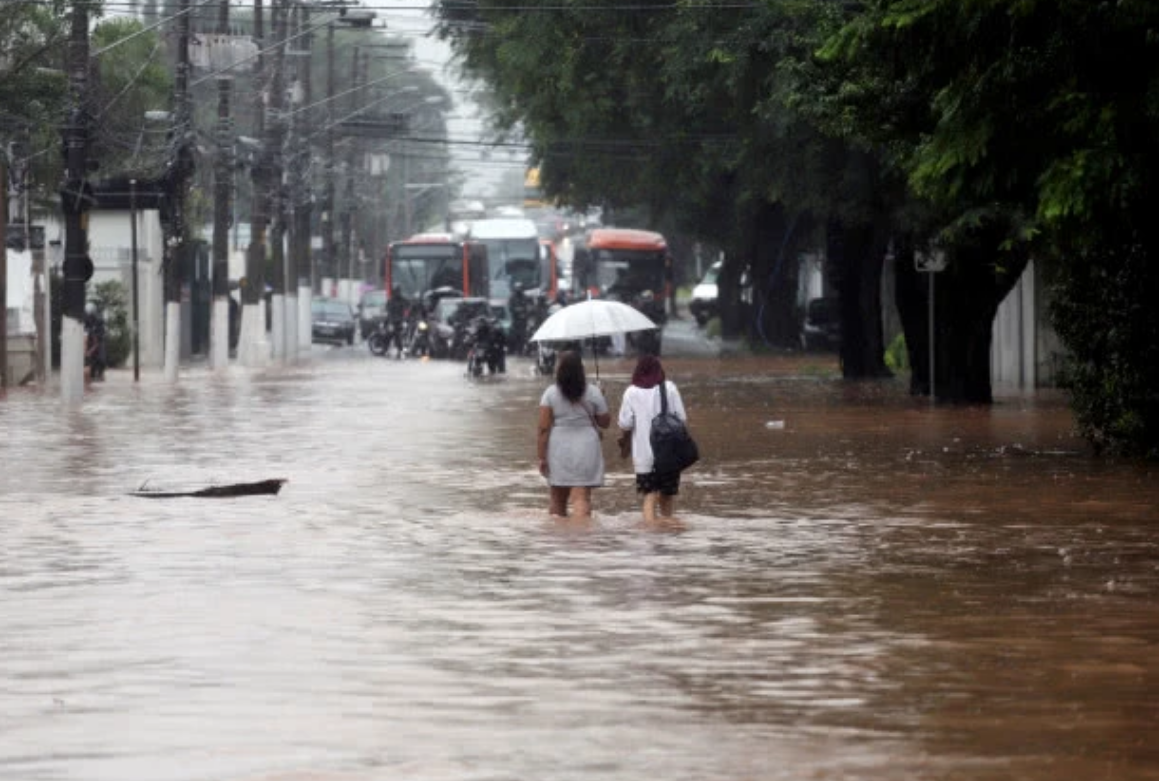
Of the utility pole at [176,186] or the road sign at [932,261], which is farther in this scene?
the utility pole at [176,186]

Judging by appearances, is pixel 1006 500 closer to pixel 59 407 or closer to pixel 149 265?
pixel 59 407

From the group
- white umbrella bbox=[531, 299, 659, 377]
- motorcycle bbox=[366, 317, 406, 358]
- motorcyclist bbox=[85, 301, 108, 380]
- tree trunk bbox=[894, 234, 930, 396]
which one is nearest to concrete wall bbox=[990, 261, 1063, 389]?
tree trunk bbox=[894, 234, 930, 396]

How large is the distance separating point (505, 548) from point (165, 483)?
647cm

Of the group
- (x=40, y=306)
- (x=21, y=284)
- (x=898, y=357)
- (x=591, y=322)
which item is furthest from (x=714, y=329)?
(x=591, y=322)

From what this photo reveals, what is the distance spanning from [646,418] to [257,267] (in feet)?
154

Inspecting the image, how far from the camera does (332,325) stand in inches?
3679

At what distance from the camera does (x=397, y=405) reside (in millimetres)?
42500

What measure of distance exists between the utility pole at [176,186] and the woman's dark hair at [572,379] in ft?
109

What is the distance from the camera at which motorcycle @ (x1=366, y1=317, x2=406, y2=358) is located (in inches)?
3045

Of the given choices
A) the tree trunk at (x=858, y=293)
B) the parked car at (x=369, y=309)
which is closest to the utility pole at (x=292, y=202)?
the parked car at (x=369, y=309)

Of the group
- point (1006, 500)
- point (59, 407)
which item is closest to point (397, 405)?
point (59, 407)

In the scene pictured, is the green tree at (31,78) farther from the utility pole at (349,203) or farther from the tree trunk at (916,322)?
the utility pole at (349,203)

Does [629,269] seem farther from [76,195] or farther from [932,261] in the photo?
[932,261]

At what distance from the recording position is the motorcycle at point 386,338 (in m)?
77.3
